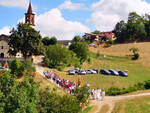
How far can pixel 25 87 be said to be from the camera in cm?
2645

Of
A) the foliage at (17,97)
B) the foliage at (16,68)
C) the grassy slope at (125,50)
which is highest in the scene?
the grassy slope at (125,50)

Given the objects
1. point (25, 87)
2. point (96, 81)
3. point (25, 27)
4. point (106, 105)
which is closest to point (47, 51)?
point (25, 27)

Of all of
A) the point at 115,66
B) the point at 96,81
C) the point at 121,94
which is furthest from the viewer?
the point at 115,66

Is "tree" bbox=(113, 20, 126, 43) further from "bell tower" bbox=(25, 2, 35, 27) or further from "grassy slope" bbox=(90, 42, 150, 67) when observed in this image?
"bell tower" bbox=(25, 2, 35, 27)

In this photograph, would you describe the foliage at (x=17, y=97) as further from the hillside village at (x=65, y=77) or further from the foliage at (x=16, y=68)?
the foliage at (x=16, y=68)

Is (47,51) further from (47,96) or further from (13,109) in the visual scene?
(13,109)

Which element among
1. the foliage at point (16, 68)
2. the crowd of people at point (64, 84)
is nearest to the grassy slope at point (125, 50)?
the crowd of people at point (64, 84)

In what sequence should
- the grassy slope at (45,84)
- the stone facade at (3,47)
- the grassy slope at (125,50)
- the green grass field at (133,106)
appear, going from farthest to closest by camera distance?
the grassy slope at (125,50), the stone facade at (3,47), the grassy slope at (45,84), the green grass field at (133,106)

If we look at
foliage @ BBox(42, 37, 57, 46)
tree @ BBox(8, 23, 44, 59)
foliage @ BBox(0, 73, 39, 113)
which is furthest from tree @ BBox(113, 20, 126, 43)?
foliage @ BBox(0, 73, 39, 113)

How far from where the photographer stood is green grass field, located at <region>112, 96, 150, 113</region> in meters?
31.7

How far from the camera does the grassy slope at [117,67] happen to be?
156 ft

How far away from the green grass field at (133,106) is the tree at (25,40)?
21.1 m

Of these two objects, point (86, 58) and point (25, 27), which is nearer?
point (25, 27)

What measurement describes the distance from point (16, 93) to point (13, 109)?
1411 millimetres
